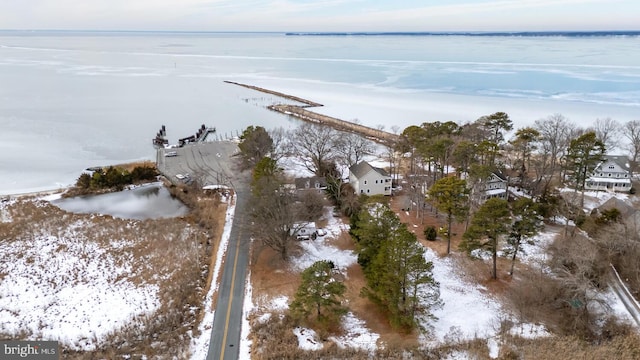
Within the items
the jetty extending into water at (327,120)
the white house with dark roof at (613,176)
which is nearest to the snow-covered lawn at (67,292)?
the jetty extending into water at (327,120)

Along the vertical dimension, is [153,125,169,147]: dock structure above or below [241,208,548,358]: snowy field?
above

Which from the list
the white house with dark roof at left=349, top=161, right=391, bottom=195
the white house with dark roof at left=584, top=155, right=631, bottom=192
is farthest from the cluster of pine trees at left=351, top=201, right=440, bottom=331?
the white house with dark roof at left=584, top=155, right=631, bottom=192

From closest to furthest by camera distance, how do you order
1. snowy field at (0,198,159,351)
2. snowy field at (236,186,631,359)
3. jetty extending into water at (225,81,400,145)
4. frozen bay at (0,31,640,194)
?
snowy field at (236,186,631,359) < snowy field at (0,198,159,351) < frozen bay at (0,31,640,194) < jetty extending into water at (225,81,400,145)

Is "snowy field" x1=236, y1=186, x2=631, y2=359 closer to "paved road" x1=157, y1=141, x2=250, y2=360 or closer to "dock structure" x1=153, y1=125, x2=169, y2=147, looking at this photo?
"paved road" x1=157, y1=141, x2=250, y2=360

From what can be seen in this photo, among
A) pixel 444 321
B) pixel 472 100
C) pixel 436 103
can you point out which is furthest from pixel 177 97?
pixel 444 321

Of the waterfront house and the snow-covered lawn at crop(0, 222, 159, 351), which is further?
the waterfront house

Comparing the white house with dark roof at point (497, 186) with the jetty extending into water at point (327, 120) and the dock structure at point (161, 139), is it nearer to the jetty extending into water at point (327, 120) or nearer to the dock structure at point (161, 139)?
the jetty extending into water at point (327, 120)

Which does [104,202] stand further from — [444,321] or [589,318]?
[589,318]

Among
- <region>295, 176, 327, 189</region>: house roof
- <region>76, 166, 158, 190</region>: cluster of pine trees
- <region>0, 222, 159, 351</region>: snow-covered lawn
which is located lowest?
<region>0, 222, 159, 351</region>: snow-covered lawn
